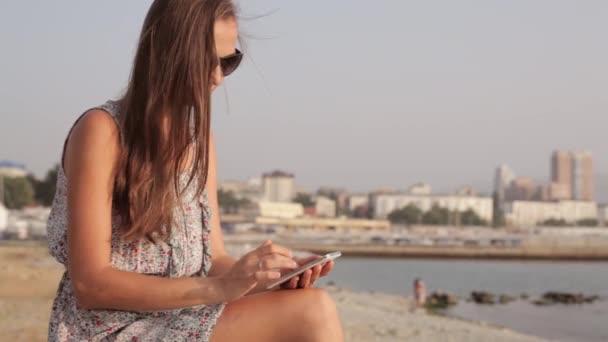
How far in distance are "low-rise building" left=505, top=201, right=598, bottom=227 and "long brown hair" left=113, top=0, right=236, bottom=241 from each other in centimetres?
12395

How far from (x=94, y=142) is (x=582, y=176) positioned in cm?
16482

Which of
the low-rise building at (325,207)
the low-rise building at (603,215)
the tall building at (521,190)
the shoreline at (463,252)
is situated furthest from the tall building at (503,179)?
the shoreline at (463,252)

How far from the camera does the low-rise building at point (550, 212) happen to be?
125037 mm

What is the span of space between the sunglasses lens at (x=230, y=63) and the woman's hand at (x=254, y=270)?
44 centimetres

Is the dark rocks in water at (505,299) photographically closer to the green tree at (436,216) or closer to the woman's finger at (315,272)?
the woman's finger at (315,272)

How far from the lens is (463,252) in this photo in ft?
211

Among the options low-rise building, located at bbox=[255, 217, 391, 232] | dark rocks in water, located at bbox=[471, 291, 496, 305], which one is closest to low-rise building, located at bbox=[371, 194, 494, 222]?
low-rise building, located at bbox=[255, 217, 391, 232]

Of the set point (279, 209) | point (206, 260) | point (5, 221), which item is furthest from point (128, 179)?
point (279, 209)

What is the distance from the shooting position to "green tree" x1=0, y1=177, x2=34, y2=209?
2841 inches

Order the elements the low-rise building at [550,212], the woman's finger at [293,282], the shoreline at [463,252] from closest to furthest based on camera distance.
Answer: the woman's finger at [293,282], the shoreline at [463,252], the low-rise building at [550,212]

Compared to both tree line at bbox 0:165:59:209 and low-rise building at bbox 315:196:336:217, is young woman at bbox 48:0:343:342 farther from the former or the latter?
low-rise building at bbox 315:196:336:217

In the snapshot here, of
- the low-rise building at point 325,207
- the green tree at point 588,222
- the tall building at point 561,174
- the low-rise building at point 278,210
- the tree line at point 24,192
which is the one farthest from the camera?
the tall building at point 561,174

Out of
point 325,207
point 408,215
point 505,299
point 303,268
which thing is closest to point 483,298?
point 505,299

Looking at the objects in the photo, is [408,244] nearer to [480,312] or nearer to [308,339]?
[480,312]
